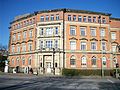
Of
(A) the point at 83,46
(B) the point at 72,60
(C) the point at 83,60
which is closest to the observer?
(B) the point at 72,60

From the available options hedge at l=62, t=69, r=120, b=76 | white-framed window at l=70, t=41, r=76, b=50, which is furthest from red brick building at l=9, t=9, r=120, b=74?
hedge at l=62, t=69, r=120, b=76

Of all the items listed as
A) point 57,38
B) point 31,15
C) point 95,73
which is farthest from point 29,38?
point 95,73

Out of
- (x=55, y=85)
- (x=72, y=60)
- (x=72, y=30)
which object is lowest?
(x=55, y=85)

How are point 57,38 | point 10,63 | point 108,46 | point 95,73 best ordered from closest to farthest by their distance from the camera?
point 95,73
point 57,38
point 108,46
point 10,63

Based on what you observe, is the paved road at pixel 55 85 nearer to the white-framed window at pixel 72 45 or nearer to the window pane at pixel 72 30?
the white-framed window at pixel 72 45

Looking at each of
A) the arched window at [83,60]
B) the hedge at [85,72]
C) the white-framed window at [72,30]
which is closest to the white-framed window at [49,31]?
the white-framed window at [72,30]

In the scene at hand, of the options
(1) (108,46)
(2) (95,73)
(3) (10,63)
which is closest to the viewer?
(2) (95,73)

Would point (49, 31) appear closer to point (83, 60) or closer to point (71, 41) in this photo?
point (71, 41)

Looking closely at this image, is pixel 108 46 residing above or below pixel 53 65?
above

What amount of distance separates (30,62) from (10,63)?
415 inches

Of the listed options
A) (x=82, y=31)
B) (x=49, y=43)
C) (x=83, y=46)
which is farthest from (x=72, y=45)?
(x=49, y=43)

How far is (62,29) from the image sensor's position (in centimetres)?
4834

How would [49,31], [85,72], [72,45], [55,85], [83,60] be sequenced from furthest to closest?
[72,45] < [49,31] < [83,60] < [85,72] < [55,85]

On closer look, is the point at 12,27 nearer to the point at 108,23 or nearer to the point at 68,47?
the point at 68,47
